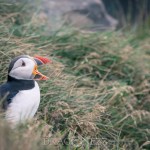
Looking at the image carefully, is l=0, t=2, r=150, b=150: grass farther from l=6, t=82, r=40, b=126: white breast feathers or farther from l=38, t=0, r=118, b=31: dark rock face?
l=38, t=0, r=118, b=31: dark rock face

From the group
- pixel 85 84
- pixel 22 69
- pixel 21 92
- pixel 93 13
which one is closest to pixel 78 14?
pixel 93 13

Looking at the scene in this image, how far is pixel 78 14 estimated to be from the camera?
7.85m

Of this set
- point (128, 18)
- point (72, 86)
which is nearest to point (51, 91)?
point (72, 86)

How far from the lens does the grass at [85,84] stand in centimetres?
472

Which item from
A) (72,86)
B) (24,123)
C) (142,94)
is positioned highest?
(24,123)

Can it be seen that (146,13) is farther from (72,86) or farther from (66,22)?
(72,86)

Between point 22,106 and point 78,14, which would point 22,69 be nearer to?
point 22,106

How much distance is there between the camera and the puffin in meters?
3.97

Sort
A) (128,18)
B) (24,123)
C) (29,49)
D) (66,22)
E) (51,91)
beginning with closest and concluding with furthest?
1. (24,123)
2. (51,91)
3. (29,49)
4. (66,22)
5. (128,18)

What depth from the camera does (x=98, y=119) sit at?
4.98m

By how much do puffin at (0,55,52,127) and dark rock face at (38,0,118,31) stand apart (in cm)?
267

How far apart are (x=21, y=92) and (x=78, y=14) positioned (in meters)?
3.90

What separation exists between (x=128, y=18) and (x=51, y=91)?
3525 millimetres

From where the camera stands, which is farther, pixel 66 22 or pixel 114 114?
pixel 66 22
